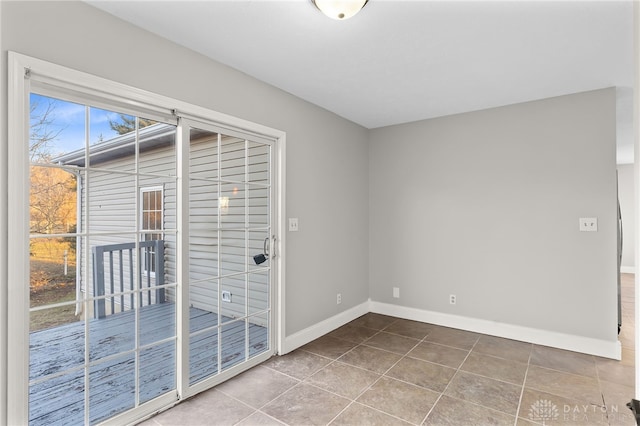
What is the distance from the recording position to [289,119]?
335 cm

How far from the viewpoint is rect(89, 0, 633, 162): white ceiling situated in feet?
6.47

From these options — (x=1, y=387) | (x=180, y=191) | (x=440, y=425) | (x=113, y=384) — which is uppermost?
(x=180, y=191)

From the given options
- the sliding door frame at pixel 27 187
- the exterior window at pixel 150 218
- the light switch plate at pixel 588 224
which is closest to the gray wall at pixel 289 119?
the sliding door frame at pixel 27 187

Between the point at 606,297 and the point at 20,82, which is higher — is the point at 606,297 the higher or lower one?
the lower one

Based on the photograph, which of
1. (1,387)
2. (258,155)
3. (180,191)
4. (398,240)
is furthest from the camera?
(398,240)

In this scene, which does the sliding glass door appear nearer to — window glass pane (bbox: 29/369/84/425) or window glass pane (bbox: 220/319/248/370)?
window glass pane (bbox: 220/319/248/370)

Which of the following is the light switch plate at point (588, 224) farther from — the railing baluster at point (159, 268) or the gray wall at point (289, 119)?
the railing baluster at point (159, 268)

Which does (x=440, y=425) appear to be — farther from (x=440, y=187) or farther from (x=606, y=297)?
(x=440, y=187)

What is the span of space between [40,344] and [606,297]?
4574 millimetres

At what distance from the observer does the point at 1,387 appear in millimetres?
1600

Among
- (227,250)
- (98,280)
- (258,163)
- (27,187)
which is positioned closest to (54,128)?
(27,187)

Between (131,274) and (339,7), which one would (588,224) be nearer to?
(339,7)

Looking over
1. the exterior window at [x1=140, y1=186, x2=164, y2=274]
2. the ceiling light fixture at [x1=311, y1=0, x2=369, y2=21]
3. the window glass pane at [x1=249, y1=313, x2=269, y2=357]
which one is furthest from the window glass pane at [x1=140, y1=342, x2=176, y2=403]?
the ceiling light fixture at [x1=311, y1=0, x2=369, y2=21]

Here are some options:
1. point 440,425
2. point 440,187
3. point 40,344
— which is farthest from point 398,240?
point 40,344
